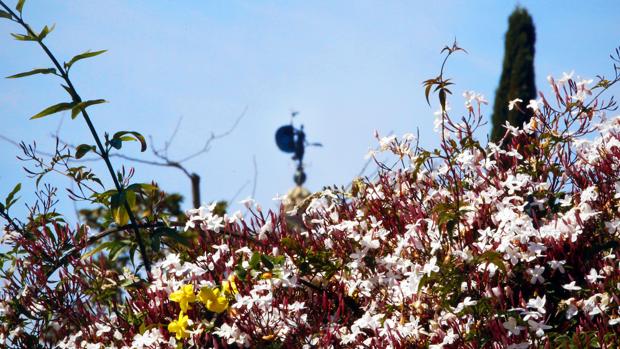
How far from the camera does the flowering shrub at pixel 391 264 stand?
2357 mm

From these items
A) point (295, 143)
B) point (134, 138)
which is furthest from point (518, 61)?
point (134, 138)

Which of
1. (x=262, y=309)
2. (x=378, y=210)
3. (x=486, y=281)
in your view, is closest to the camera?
(x=486, y=281)

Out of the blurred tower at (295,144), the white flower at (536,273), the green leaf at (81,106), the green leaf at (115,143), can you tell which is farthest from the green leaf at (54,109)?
the blurred tower at (295,144)

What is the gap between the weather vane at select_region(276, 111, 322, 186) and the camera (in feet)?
63.7

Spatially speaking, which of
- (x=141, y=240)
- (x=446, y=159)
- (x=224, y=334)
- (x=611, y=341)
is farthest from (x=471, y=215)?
(x=141, y=240)

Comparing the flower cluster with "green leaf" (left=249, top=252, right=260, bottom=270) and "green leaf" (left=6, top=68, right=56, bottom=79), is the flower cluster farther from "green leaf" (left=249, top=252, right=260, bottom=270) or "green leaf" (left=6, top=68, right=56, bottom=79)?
"green leaf" (left=6, top=68, right=56, bottom=79)

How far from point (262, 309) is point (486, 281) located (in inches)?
28.9

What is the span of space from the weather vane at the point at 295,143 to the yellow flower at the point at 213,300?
1642 cm

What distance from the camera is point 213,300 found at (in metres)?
2.54

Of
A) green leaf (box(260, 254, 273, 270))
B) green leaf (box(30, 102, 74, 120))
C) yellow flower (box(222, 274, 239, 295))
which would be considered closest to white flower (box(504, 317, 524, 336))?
green leaf (box(260, 254, 273, 270))

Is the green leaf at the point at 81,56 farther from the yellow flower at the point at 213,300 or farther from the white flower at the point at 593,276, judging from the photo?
the white flower at the point at 593,276

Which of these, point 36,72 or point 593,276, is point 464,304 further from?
point 36,72

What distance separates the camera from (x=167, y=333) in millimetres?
2623

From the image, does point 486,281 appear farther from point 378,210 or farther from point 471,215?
point 378,210
